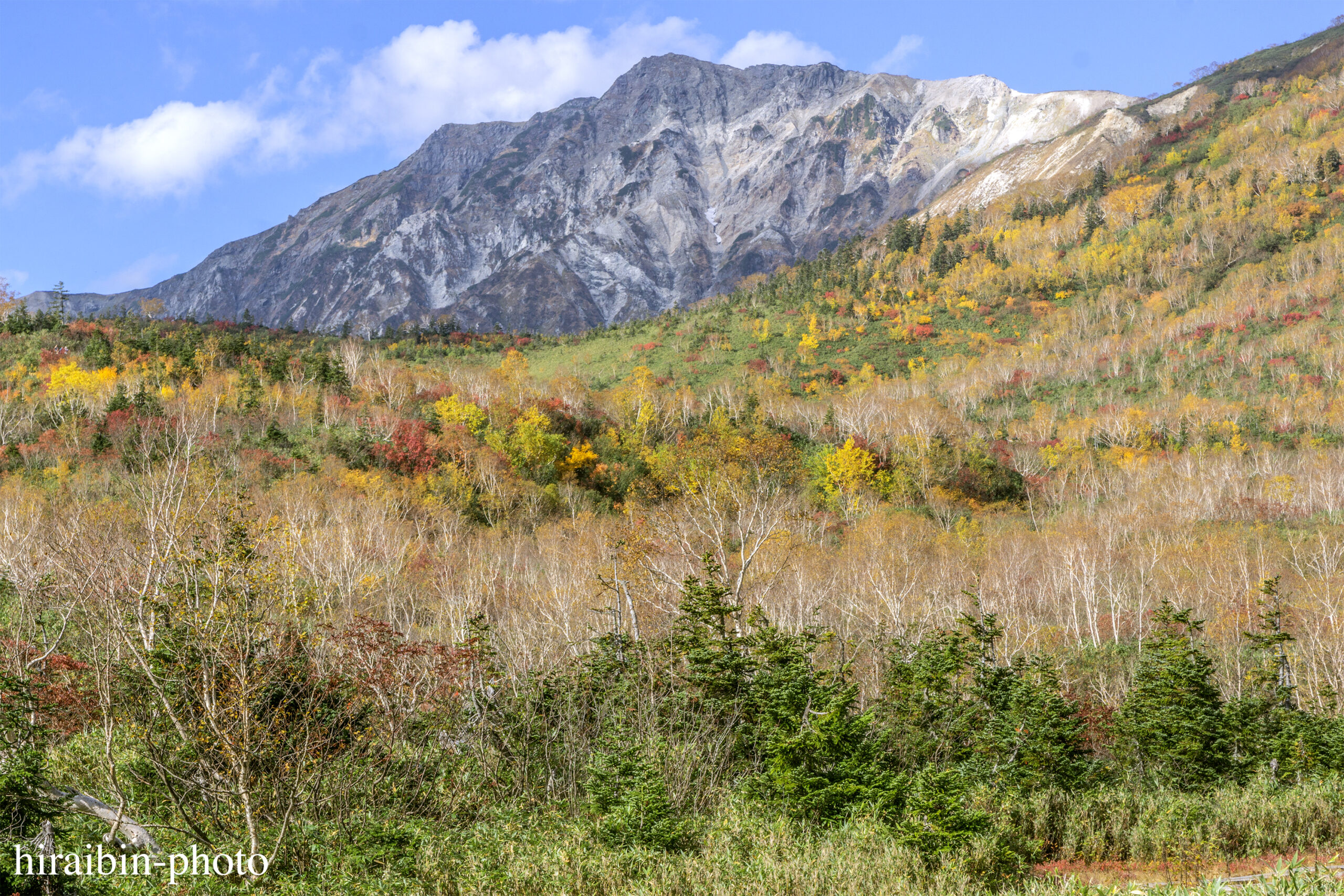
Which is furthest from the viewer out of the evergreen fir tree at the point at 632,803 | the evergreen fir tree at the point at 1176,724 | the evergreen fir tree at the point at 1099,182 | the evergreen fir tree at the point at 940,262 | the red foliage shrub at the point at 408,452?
the evergreen fir tree at the point at 1099,182

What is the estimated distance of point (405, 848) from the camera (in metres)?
10.3

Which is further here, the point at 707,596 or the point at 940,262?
the point at 940,262

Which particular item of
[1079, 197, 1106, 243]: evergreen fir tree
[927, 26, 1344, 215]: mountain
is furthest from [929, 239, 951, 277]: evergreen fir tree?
[927, 26, 1344, 215]: mountain

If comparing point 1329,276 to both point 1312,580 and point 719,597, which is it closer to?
point 1312,580

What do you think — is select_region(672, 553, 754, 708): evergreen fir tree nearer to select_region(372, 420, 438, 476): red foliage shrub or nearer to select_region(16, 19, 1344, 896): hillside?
select_region(16, 19, 1344, 896): hillside

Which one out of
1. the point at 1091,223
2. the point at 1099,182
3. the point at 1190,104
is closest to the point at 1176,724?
the point at 1091,223

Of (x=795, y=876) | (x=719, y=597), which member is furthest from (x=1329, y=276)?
(x=795, y=876)

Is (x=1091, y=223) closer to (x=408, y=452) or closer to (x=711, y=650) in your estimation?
(x=408, y=452)

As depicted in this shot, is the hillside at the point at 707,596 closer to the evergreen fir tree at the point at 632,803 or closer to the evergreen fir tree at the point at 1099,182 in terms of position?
the evergreen fir tree at the point at 632,803

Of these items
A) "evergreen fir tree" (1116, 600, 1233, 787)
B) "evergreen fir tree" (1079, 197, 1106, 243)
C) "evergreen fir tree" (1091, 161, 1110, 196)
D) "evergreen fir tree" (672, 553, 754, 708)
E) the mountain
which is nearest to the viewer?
"evergreen fir tree" (672, 553, 754, 708)

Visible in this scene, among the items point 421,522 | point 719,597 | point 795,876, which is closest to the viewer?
point 795,876

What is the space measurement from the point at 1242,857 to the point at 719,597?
10.4 metres

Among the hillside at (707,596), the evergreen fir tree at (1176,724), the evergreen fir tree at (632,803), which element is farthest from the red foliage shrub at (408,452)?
the evergreen fir tree at (1176,724)

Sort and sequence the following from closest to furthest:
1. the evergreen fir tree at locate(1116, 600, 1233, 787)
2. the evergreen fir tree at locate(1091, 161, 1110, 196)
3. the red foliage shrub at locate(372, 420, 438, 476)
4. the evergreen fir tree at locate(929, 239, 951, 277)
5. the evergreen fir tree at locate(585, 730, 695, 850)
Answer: the evergreen fir tree at locate(585, 730, 695, 850), the evergreen fir tree at locate(1116, 600, 1233, 787), the red foliage shrub at locate(372, 420, 438, 476), the evergreen fir tree at locate(929, 239, 951, 277), the evergreen fir tree at locate(1091, 161, 1110, 196)
